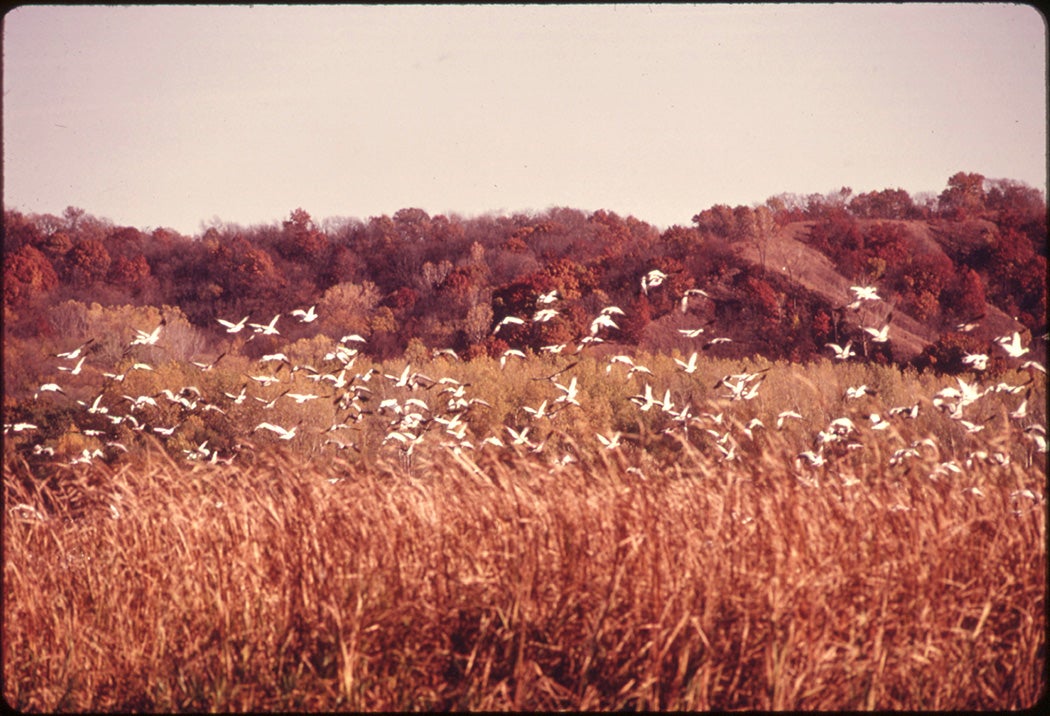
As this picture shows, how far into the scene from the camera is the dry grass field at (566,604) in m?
5.45

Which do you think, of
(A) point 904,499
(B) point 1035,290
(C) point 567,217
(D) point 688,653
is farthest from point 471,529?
(C) point 567,217

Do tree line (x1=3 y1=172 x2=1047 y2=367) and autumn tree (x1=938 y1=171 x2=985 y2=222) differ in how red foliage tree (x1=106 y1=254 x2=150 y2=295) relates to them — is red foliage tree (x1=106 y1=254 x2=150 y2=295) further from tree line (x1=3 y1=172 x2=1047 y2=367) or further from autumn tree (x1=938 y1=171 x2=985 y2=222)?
autumn tree (x1=938 y1=171 x2=985 y2=222)

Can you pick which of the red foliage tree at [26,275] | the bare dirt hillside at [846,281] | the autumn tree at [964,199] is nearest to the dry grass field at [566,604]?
the bare dirt hillside at [846,281]

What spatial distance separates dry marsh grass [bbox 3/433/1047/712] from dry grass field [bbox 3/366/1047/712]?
18 mm

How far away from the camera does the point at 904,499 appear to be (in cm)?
693

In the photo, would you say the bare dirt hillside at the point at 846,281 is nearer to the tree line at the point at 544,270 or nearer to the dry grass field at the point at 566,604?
the tree line at the point at 544,270

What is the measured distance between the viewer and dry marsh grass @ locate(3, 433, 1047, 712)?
5.45 m

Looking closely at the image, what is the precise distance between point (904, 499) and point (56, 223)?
146 feet

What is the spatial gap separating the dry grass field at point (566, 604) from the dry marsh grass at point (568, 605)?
0.02 meters

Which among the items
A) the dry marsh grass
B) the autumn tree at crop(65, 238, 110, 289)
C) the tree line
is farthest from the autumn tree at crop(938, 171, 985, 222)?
the autumn tree at crop(65, 238, 110, 289)

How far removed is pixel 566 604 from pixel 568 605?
0.02 metres

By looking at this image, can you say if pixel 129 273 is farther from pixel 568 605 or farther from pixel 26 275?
pixel 568 605

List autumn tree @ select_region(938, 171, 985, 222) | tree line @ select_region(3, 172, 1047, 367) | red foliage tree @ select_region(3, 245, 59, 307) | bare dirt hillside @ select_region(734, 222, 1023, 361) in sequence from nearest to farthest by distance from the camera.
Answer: bare dirt hillside @ select_region(734, 222, 1023, 361)
tree line @ select_region(3, 172, 1047, 367)
red foliage tree @ select_region(3, 245, 59, 307)
autumn tree @ select_region(938, 171, 985, 222)

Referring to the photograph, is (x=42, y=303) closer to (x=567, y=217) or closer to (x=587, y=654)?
(x=567, y=217)
